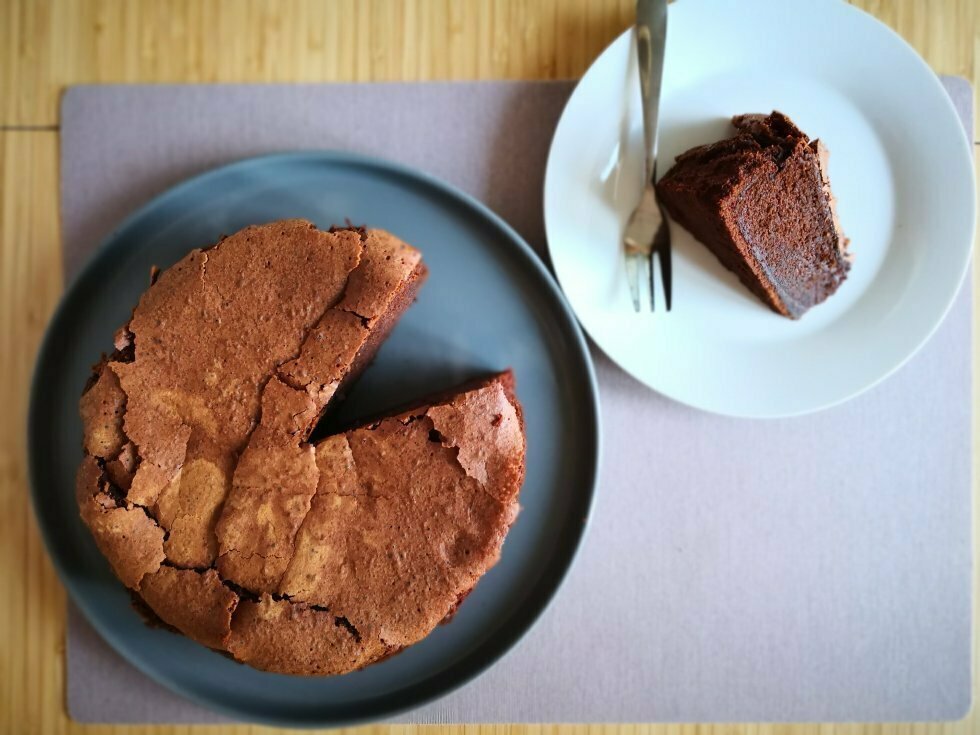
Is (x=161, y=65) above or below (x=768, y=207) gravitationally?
above

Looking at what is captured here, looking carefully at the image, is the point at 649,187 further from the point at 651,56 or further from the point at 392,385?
the point at 392,385

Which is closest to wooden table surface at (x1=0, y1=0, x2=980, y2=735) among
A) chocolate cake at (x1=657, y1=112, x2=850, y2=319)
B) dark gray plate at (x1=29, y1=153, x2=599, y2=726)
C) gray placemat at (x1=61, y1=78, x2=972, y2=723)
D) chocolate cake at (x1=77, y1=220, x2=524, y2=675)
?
gray placemat at (x1=61, y1=78, x2=972, y2=723)

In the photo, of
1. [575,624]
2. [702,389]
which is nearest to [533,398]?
[702,389]

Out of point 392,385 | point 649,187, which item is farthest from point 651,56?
point 392,385

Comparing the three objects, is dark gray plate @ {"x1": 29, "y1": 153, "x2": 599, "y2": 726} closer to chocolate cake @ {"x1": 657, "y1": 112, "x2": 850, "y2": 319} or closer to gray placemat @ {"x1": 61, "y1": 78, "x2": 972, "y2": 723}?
gray placemat @ {"x1": 61, "y1": 78, "x2": 972, "y2": 723}

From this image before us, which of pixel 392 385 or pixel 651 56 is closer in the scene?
pixel 651 56

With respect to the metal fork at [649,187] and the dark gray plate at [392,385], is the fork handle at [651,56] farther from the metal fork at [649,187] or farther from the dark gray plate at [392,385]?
the dark gray plate at [392,385]

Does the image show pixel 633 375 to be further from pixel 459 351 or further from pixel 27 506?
pixel 27 506

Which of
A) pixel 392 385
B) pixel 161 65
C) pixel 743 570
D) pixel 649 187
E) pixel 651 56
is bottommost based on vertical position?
pixel 743 570
